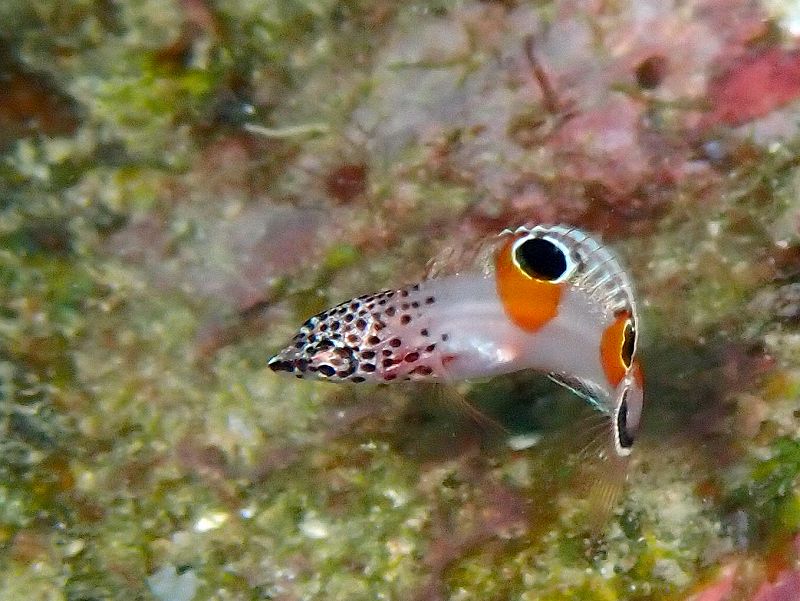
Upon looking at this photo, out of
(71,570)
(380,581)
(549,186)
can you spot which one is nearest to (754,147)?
(549,186)

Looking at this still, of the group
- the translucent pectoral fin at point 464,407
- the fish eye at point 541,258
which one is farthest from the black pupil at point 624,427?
the translucent pectoral fin at point 464,407

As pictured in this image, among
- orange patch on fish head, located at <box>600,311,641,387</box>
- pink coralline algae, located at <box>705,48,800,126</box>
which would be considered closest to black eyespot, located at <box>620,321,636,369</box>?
orange patch on fish head, located at <box>600,311,641,387</box>

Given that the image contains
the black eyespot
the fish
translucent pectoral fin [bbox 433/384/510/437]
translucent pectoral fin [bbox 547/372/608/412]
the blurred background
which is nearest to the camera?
the black eyespot

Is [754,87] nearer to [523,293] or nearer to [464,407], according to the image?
[523,293]

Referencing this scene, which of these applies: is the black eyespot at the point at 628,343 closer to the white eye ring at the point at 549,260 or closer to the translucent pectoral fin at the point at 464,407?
the white eye ring at the point at 549,260

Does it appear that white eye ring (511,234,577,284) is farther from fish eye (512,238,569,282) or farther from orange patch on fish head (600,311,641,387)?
orange patch on fish head (600,311,641,387)

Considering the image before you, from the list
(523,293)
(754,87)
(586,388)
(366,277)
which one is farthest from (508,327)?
(754,87)
